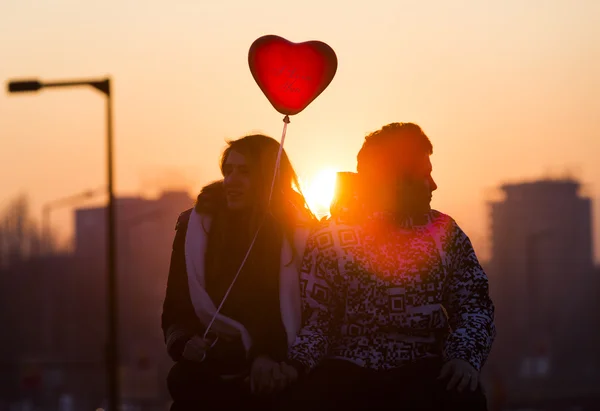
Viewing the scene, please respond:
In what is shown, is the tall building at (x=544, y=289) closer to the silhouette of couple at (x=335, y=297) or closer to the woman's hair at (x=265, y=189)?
the woman's hair at (x=265, y=189)

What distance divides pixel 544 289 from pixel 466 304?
13801 centimetres

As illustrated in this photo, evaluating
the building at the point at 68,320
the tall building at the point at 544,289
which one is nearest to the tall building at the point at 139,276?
the building at the point at 68,320

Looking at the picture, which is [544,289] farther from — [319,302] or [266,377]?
[266,377]

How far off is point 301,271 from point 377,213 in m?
0.37

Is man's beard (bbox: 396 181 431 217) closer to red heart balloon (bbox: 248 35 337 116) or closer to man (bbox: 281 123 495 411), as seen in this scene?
man (bbox: 281 123 495 411)

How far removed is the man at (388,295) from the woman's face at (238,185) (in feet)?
1.14

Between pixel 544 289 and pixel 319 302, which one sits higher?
pixel 544 289

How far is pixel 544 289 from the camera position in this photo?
→ 5600 inches

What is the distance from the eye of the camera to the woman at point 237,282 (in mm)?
6113

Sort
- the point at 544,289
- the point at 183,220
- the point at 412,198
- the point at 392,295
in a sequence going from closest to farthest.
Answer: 1. the point at 392,295
2. the point at 412,198
3. the point at 183,220
4. the point at 544,289

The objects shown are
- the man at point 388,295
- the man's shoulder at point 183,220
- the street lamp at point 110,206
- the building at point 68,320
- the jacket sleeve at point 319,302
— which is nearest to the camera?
the man at point 388,295

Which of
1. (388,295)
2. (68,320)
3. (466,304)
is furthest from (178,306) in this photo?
(68,320)

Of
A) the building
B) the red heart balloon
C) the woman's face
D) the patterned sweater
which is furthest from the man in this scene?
the building

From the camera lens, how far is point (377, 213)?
6.07 meters
